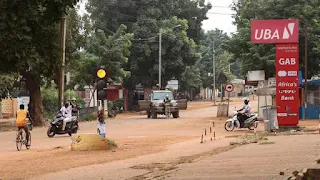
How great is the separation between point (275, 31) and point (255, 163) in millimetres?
12816

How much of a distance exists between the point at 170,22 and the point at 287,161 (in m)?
49.6

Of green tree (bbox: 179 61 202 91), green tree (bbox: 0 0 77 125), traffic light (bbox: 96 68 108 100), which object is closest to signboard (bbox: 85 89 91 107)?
green tree (bbox: 179 61 202 91)

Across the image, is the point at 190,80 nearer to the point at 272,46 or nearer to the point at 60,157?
the point at 272,46

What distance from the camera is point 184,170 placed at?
497 inches

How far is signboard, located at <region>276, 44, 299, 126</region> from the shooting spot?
81.9ft

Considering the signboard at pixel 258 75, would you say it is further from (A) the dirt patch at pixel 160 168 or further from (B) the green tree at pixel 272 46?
(A) the dirt patch at pixel 160 168

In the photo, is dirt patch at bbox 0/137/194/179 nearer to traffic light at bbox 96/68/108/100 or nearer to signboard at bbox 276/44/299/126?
traffic light at bbox 96/68/108/100

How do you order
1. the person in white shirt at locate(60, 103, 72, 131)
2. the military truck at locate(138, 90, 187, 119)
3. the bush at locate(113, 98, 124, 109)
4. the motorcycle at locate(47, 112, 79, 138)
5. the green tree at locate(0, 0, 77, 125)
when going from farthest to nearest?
the bush at locate(113, 98, 124, 109) < the military truck at locate(138, 90, 187, 119) < the motorcycle at locate(47, 112, 79, 138) < the person in white shirt at locate(60, 103, 72, 131) < the green tree at locate(0, 0, 77, 125)

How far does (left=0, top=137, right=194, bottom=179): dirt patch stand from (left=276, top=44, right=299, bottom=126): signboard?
5618 millimetres

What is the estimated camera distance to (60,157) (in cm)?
1777

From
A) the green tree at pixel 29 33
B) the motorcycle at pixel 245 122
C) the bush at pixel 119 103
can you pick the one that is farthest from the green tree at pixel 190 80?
the green tree at pixel 29 33

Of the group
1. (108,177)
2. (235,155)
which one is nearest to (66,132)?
(235,155)

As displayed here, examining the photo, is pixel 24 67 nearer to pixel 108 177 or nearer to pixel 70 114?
pixel 108 177

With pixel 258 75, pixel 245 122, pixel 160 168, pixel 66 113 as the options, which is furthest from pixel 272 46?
pixel 160 168
